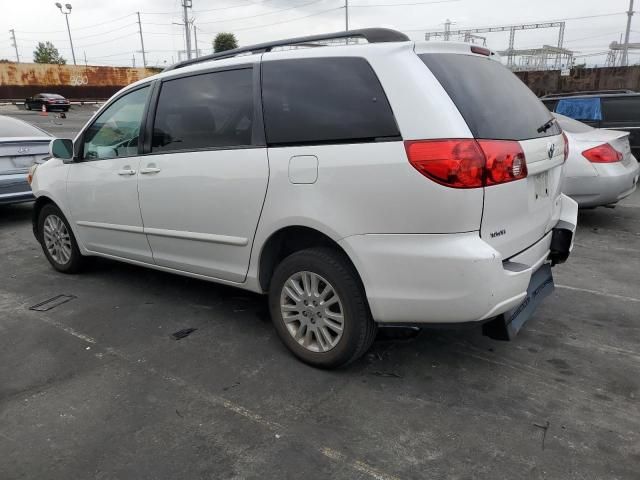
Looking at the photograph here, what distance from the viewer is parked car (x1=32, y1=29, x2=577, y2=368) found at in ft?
8.32

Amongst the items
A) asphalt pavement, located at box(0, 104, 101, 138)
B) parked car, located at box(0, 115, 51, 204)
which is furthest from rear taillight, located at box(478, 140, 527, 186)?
asphalt pavement, located at box(0, 104, 101, 138)

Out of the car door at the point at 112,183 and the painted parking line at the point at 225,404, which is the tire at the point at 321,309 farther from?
the car door at the point at 112,183

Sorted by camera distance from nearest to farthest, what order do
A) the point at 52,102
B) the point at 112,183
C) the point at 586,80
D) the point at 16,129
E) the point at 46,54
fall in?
the point at 112,183 → the point at 16,129 → the point at 586,80 → the point at 52,102 → the point at 46,54

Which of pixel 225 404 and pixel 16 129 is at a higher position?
pixel 16 129

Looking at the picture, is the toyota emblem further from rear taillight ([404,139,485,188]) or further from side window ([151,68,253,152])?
side window ([151,68,253,152])

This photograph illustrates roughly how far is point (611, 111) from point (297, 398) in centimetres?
825

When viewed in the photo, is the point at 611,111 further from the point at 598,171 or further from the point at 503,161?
the point at 503,161

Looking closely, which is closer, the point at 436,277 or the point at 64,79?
the point at 436,277

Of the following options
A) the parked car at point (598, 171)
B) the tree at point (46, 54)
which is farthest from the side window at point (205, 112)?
the tree at point (46, 54)

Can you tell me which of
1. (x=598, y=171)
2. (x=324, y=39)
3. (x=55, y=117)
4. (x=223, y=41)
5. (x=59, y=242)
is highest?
(x=223, y=41)

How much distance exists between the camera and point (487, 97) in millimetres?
2826

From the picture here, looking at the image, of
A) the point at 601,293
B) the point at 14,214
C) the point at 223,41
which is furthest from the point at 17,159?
the point at 223,41

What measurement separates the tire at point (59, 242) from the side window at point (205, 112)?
5.69ft

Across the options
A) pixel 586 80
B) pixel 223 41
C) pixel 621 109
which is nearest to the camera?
pixel 621 109
